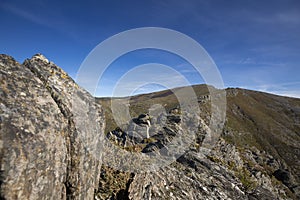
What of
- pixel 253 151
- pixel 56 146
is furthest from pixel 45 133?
pixel 253 151

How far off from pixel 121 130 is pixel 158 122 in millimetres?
5665

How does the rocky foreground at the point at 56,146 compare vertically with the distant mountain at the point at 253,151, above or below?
above

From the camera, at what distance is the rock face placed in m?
5.76

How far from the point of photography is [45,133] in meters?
6.48

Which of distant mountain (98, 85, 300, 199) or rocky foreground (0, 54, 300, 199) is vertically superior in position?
rocky foreground (0, 54, 300, 199)

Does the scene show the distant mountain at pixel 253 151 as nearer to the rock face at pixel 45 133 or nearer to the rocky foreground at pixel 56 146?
the rocky foreground at pixel 56 146

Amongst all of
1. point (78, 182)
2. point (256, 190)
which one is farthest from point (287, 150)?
point (78, 182)

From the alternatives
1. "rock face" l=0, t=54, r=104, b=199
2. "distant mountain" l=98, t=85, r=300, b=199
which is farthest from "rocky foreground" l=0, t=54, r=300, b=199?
"distant mountain" l=98, t=85, r=300, b=199

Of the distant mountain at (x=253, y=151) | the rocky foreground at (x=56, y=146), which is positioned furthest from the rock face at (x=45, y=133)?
the distant mountain at (x=253, y=151)

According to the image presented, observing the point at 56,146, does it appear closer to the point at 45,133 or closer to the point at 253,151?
the point at 45,133

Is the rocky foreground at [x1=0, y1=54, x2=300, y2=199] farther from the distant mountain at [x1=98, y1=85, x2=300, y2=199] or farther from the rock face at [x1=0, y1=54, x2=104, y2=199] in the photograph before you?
the distant mountain at [x1=98, y1=85, x2=300, y2=199]

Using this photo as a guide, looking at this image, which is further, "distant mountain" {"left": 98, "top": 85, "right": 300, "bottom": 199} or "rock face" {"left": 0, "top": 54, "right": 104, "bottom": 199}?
"distant mountain" {"left": 98, "top": 85, "right": 300, "bottom": 199}

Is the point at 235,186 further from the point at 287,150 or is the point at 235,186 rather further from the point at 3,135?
the point at 287,150

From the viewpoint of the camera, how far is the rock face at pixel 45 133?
576 cm
